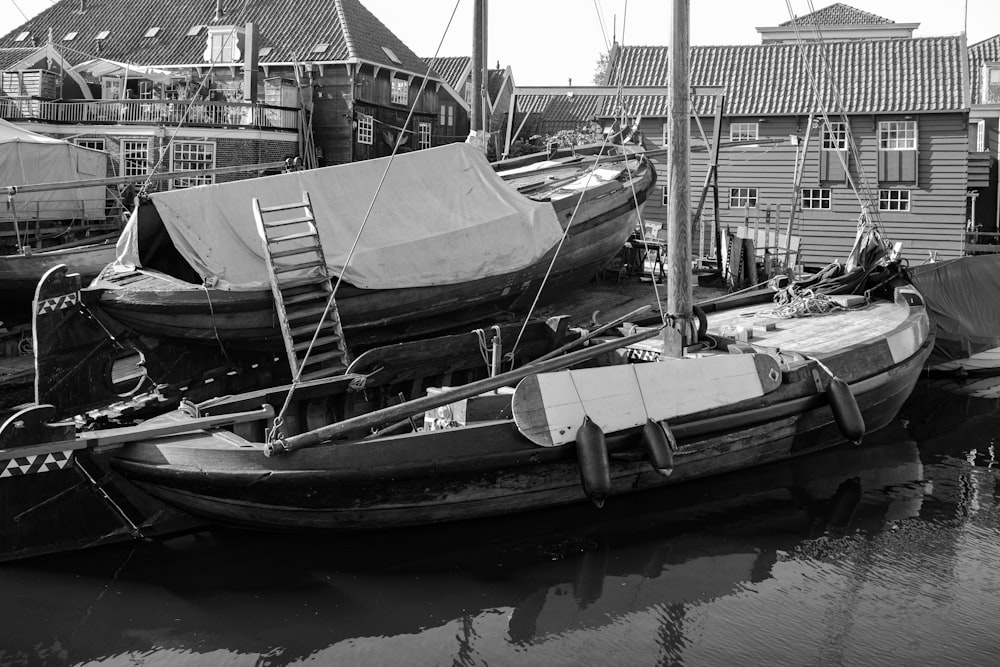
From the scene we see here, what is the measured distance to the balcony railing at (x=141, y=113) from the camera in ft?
83.4

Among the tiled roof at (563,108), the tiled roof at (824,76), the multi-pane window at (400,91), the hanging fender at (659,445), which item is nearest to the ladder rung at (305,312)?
the hanging fender at (659,445)

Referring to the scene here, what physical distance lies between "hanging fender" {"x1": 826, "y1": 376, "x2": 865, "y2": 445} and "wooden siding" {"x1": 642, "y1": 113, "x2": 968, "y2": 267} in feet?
53.7

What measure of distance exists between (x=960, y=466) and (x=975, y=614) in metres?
4.76

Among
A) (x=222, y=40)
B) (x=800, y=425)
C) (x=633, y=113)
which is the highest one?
(x=222, y=40)

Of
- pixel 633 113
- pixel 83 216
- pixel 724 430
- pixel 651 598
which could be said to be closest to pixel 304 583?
pixel 651 598

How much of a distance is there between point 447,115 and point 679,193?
26686 millimetres

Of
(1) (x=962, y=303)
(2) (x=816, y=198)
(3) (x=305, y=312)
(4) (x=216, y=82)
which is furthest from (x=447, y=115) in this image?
(3) (x=305, y=312)

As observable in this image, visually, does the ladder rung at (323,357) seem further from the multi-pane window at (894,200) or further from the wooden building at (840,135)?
the multi-pane window at (894,200)

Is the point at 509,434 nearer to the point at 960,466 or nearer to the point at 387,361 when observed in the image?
the point at 387,361

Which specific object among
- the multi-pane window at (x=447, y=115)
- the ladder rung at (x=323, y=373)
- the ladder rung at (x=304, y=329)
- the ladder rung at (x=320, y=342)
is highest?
the multi-pane window at (x=447, y=115)

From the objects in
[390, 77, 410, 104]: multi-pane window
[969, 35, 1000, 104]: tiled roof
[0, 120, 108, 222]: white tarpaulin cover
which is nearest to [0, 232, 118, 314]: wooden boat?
[0, 120, 108, 222]: white tarpaulin cover

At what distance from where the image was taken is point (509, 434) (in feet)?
28.8

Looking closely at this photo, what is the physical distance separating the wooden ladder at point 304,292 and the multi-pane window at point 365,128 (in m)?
17.4

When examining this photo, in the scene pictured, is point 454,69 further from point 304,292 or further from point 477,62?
point 304,292
